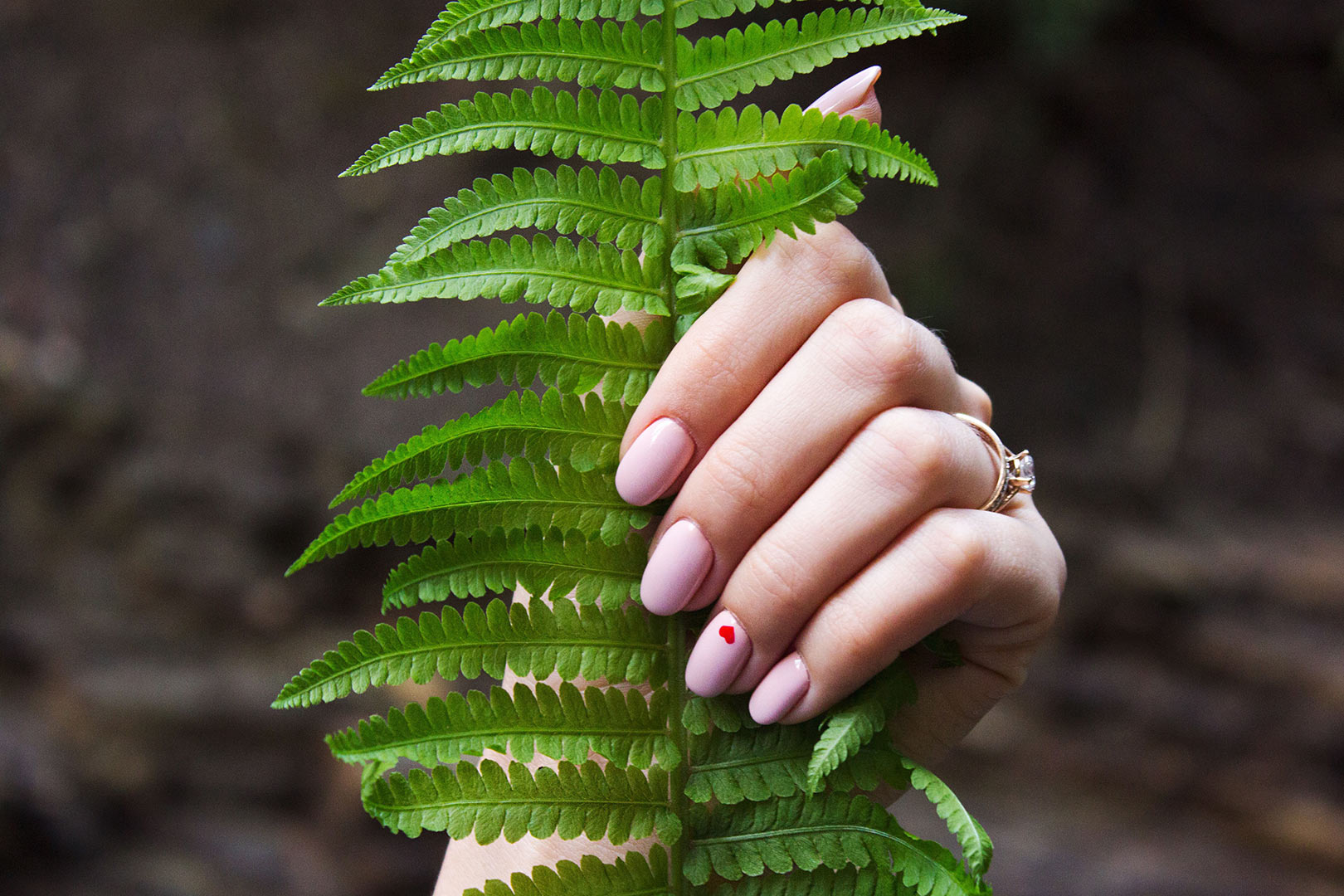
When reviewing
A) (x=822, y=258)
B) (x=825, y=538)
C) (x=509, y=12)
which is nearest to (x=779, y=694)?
(x=825, y=538)

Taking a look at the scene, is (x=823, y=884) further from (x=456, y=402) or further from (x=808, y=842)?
(x=456, y=402)

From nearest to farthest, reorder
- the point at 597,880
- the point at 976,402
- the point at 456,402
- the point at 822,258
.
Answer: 1. the point at 597,880
2. the point at 822,258
3. the point at 976,402
4. the point at 456,402

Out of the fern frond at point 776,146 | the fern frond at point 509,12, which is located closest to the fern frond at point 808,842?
the fern frond at point 776,146

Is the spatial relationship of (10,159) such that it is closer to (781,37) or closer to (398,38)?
(398,38)

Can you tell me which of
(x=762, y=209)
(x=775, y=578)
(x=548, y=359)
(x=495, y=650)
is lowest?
(x=495, y=650)

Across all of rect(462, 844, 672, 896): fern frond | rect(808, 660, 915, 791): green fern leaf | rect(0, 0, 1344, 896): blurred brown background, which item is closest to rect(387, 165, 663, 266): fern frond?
rect(808, 660, 915, 791): green fern leaf

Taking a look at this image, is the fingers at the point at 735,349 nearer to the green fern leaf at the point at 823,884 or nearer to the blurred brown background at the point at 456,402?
the green fern leaf at the point at 823,884
